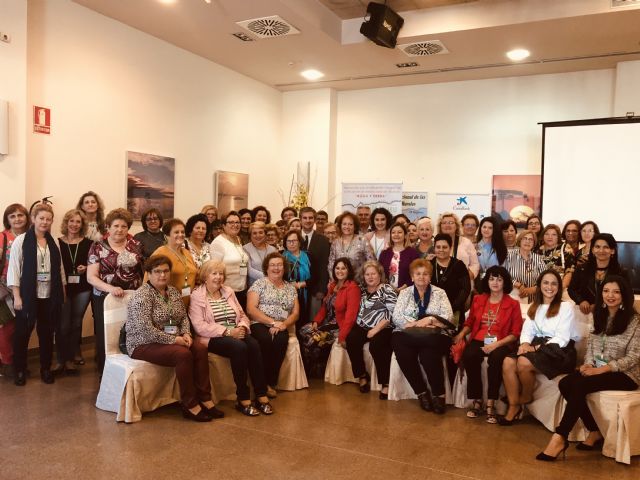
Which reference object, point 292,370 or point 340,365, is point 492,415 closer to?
point 340,365

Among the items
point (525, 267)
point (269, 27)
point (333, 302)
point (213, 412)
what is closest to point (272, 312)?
point (333, 302)

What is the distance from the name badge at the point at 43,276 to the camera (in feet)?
15.6

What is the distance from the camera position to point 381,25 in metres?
6.12

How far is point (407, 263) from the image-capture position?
16.9ft

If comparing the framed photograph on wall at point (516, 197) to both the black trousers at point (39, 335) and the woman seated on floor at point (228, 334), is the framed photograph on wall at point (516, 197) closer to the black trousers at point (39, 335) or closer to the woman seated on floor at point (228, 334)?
the woman seated on floor at point (228, 334)

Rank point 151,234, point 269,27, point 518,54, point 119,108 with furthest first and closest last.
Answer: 1. point 518,54
2. point 119,108
3. point 269,27
4. point 151,234

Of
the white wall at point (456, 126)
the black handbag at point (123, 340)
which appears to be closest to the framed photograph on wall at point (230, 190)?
the white wall at point (456, 126)

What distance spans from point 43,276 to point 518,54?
5.98 metres

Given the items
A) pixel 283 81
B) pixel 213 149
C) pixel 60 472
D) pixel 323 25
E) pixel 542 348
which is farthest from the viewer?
pixel 283 81

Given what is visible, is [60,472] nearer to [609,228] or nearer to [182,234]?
[182,234]

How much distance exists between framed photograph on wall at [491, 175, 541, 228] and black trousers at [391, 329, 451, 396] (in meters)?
4.09

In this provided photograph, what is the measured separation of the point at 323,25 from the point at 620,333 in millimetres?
4544

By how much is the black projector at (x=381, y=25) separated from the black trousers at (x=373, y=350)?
3.30m

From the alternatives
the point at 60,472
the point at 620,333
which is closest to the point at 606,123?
the point at 620,333
